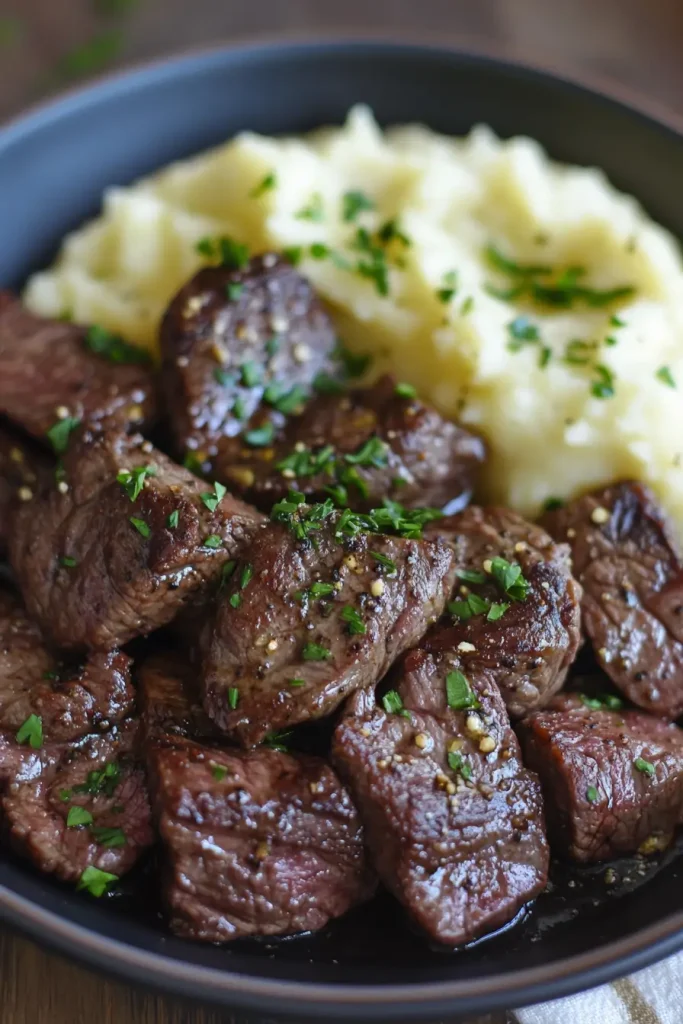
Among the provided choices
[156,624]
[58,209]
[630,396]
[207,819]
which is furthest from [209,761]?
[58,209]

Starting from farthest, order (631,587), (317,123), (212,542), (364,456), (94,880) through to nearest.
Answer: (317,123)
(364,456)
(631,587)
(212,542)
(94,880)

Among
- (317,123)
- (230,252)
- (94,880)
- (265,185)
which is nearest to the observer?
(94,880)

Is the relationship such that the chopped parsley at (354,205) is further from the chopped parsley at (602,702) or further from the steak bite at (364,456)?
the chopped parsley at (602,702)

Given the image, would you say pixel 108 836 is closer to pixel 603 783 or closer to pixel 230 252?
pixel 603 783

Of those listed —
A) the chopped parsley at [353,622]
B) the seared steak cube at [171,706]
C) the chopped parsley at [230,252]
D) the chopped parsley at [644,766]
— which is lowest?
the seared steak cube at [171,706]

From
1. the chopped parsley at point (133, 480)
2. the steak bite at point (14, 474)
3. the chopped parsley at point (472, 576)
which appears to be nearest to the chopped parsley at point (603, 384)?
the chopped parsley at point (472, 576)

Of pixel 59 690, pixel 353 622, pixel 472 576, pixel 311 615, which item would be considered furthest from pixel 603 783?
pixel 59 690
